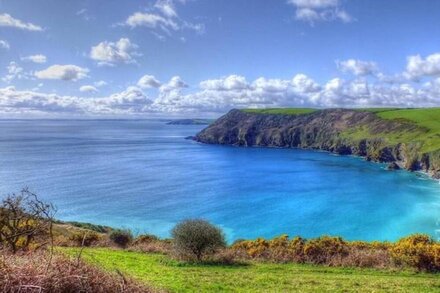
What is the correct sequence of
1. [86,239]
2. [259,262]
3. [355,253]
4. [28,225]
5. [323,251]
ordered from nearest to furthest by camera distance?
[28,225]
[355,253]
[259,262]
[323,251]
[86,239]

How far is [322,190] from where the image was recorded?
5251 inches

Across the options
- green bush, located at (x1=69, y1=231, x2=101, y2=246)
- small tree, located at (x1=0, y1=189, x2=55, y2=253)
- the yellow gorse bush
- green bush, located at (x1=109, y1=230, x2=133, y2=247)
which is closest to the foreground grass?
the yellow gorse bush

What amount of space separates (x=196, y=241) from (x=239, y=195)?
3538 inches

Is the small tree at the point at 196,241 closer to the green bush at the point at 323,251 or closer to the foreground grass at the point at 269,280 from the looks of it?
the foreground grass at the point at 269,280

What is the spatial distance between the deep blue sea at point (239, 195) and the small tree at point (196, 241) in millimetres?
46502

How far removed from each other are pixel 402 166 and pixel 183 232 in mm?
168040

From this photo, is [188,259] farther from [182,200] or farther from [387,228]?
[182,200]

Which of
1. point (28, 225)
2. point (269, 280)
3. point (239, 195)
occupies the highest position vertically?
point (28, 225)

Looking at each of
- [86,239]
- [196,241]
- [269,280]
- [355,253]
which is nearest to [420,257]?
[355,253]

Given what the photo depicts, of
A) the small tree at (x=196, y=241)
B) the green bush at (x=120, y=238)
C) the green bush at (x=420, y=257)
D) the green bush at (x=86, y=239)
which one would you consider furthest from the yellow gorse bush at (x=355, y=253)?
the green bush at (x=86, y=239)

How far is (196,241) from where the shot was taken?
35.8 m

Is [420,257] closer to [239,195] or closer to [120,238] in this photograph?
[120,238]

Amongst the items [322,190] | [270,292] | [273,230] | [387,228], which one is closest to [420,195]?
[322,190]

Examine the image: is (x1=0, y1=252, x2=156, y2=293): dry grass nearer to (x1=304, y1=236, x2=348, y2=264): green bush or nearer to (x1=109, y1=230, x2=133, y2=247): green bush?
(x1=304, y1=236, x2=348, y2=264): green bush
